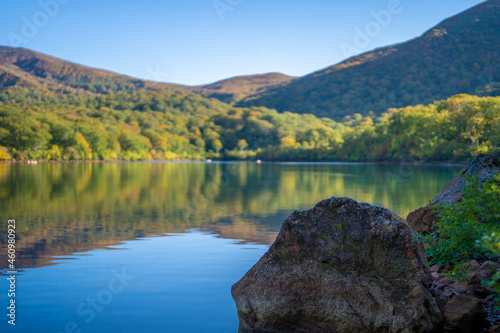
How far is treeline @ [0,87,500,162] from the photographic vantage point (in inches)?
3214

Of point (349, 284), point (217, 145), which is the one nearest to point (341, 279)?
point (349, 284)

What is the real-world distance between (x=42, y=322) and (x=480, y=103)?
85239 millimetres

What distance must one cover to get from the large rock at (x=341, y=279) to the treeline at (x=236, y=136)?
7131cm

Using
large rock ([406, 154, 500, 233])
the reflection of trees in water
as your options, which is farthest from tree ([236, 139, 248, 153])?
large rock ([406, 154, 500, 233])

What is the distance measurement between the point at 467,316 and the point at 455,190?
15.3 feet

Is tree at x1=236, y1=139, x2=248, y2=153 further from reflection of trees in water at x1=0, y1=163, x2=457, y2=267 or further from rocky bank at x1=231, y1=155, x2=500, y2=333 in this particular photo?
rocky bank at x1=231, y1=155, x2=500, y2=333

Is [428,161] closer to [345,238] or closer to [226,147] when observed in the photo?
[345,238]

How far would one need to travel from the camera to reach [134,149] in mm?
146125

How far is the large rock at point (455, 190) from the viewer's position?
9.82 m

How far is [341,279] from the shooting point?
6535mm

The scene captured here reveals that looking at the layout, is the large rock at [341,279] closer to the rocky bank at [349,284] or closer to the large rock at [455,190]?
the rocky bank at [349,284]

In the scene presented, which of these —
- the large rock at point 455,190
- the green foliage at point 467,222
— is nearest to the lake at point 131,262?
the green foliage at point 467,222

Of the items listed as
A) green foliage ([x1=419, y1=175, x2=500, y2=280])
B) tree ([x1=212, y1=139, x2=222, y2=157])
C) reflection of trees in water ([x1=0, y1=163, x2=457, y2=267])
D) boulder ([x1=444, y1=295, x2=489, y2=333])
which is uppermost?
tree ([x1=212, y1=139, x2=222, y2=157])

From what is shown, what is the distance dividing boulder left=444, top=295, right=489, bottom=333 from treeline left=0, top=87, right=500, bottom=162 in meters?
71.2
